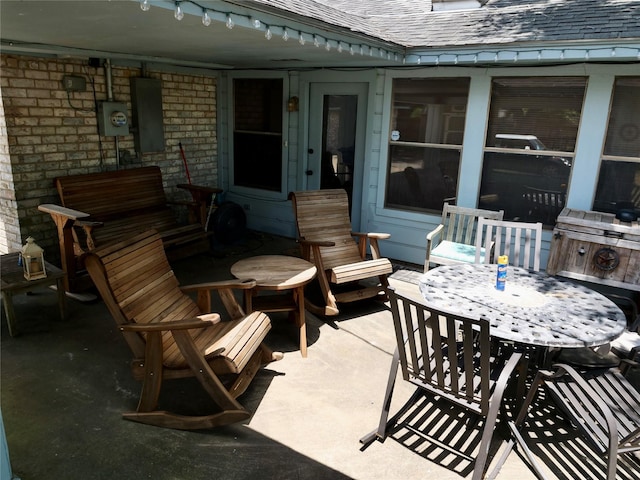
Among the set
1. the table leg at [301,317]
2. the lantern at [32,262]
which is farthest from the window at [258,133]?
the lantern at [32,262]

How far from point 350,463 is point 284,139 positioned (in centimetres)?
478

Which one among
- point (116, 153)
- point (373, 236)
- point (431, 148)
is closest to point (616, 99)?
point (431, 148)

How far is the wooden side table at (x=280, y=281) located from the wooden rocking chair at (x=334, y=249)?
263 mm

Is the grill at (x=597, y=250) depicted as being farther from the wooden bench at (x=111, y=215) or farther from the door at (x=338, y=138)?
the wooden bench at (x=111, y=215)

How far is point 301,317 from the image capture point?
12.3ft

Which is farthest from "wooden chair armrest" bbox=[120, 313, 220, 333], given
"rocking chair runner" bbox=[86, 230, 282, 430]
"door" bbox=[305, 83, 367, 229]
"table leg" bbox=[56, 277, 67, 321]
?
"door" bbox=[305, 83, 367, 229]

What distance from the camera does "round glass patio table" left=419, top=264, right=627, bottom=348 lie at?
2.61 metres

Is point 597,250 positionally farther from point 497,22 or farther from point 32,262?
point 32,262

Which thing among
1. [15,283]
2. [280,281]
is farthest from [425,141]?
[15,283]

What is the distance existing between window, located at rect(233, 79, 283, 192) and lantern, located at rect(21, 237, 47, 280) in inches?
138

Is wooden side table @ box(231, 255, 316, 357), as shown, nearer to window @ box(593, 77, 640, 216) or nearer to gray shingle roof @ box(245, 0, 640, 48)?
gray shingle roof @ box(245, 0, 640, 48)

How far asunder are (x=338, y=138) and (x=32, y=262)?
383 cm

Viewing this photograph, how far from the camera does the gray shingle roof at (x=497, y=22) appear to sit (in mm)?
4074

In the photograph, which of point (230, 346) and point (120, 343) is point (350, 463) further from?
point (120, 343)
